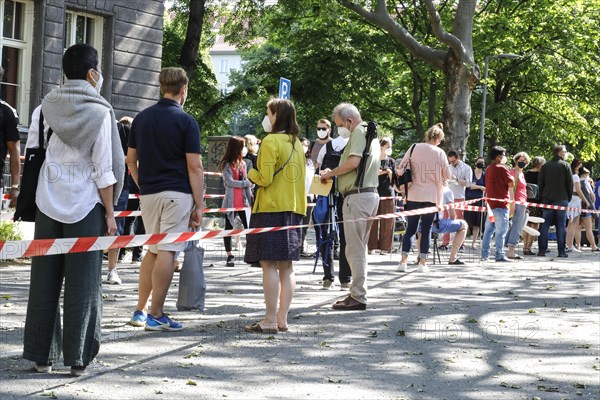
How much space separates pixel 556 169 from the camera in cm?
1955

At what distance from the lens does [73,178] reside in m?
6.20

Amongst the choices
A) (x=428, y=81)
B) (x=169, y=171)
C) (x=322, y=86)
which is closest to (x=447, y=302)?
(x=169, y=171)

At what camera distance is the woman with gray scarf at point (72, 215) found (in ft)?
20.3

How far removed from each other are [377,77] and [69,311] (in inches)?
1256

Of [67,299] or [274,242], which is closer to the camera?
[67,299]

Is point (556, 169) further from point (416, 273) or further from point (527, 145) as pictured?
point (527, 145)

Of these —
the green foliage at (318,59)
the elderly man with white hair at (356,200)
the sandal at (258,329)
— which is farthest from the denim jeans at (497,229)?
the green foliage at (318,59)

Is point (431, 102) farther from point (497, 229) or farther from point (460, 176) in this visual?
point (497, 229)

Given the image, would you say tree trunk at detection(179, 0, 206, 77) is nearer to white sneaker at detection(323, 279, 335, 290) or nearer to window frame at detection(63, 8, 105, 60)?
window frame at detection(63, 8, 105, 60)

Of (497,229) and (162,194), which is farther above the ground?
(162,194)

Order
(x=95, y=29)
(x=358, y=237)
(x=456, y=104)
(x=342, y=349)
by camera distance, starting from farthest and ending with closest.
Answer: (x=456, y=104) < (x=95, y=29) < (x=358, y=237) < (x=342, y=349)

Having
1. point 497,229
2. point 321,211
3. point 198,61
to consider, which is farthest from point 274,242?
point 198,61

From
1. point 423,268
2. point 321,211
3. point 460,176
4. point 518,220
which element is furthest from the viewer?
point 460,176

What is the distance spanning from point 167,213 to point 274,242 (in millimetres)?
918
